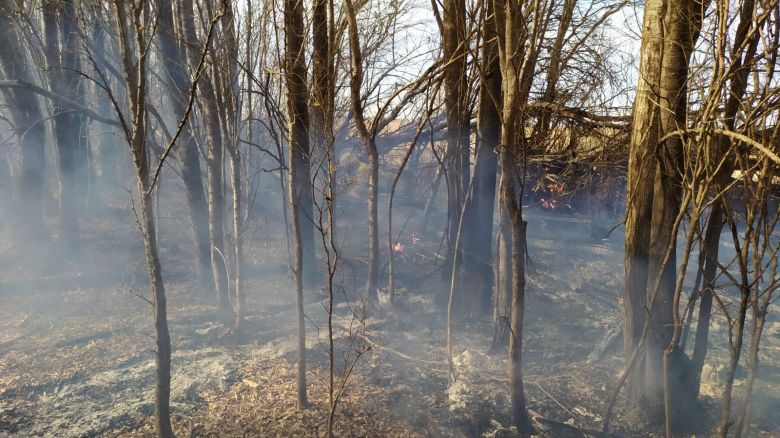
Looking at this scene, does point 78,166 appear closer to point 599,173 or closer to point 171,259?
point 171,259

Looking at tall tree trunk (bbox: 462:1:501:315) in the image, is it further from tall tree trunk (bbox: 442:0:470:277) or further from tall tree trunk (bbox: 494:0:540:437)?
tall tree trunk (bbox: 494:0:540:437)

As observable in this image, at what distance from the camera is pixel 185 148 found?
9680 mm

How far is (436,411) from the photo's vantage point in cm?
576

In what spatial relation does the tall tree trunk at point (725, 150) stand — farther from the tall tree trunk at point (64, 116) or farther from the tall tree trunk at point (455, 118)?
the tall tree trunk at point (64, 116)

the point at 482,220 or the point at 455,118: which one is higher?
the point at 455,118

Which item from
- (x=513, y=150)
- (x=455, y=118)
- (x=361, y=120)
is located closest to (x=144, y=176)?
(x=361, y=120)

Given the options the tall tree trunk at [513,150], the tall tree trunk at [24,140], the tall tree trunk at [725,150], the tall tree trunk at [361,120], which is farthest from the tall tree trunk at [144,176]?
the tall tree trunk at [24,140]

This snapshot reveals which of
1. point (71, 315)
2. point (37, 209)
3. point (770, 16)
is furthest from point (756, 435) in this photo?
point (37, 209)

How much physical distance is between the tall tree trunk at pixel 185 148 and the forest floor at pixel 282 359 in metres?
1.14

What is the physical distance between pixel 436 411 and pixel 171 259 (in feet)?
31.9

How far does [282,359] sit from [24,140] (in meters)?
9.46

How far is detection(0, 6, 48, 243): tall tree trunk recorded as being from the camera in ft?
33.6

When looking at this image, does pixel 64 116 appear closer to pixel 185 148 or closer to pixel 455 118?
pixel 185 148

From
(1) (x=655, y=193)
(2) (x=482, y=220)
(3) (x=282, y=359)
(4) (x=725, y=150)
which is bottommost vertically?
(3) (x=282, y=359)
